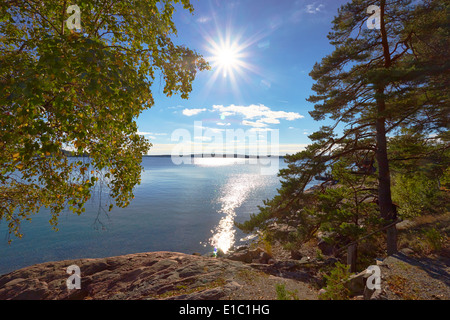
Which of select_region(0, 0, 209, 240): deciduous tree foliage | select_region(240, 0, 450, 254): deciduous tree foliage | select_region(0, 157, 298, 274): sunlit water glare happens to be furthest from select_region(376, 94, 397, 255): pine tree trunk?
select_region(0, 157, 298, 274): sunlit water glare

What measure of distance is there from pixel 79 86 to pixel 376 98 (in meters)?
10.5

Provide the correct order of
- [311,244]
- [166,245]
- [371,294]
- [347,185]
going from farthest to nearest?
[166,245], [311,244], [347,185], [371,294]

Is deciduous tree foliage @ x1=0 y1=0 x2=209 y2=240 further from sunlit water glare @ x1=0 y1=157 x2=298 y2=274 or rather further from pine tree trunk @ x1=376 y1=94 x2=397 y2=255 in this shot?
sunlit water glare @ x1=0 y1=157 x2=298 y2=274

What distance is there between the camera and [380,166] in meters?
9.16

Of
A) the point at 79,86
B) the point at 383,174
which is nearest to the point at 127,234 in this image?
the point at 79,86

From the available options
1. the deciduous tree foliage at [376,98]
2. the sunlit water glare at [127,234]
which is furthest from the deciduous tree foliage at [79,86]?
the sunlit water glare at [127,234]

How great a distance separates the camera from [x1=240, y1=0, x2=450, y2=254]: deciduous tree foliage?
7145mm

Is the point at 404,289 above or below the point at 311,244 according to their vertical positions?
above

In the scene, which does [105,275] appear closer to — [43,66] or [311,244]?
[43,66]

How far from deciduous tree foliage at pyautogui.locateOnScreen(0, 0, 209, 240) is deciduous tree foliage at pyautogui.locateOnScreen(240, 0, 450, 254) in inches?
287

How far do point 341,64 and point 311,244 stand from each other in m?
14.7

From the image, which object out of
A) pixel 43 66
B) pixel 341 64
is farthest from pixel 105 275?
pixel 341 64
